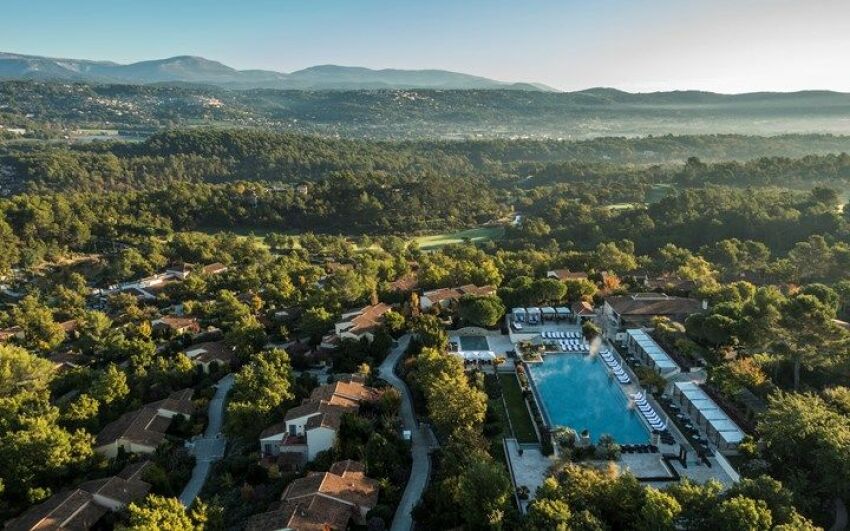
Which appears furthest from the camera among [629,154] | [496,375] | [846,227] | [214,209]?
[629,154]

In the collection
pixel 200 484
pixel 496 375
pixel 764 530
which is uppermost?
pixel 764 530

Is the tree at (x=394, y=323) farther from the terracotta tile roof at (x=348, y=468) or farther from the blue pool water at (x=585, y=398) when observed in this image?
the terracotta tile roof at (x=348, y=468)

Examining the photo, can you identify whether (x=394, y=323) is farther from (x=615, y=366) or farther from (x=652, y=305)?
(x=652, y=305)

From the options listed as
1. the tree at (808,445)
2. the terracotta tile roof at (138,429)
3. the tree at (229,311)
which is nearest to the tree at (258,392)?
the terracotta tile roof at (138,429)

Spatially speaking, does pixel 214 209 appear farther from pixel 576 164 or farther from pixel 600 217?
pixel 576 164

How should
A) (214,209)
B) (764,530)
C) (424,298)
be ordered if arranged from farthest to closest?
(214,209), (424,298), (764,530)

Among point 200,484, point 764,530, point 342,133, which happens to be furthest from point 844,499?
Result: point 342,133

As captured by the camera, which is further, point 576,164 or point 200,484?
point 576,164
